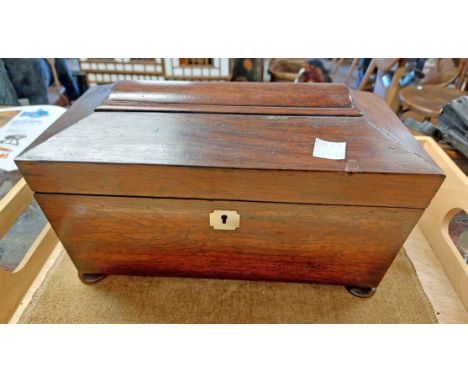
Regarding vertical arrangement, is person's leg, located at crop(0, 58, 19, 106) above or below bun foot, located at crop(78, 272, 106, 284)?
above

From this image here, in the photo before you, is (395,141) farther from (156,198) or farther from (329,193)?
(156,198)

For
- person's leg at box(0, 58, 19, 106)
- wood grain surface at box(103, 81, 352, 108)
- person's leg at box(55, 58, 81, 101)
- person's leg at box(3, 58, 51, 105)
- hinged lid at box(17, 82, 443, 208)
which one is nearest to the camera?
hinged lid at box(17, 82, 443, 208)

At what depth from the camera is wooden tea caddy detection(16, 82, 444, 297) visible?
601 mm

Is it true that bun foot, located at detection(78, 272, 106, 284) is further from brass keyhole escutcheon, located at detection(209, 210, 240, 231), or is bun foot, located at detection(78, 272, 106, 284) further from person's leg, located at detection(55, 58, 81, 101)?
person's leg, located at detection(55, 58, 81, 101)

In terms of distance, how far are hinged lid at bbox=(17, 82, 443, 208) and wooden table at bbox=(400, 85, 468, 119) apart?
A: 1077mm

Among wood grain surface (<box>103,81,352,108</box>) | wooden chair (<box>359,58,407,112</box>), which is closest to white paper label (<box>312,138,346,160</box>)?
wood grain surface (<box>103,81,352,108</box>)

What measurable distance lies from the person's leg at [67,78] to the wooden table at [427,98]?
197cm

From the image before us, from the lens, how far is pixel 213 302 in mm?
798

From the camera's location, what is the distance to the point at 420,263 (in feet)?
2.97

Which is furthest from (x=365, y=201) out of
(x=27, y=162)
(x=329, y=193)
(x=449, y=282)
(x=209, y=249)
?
(x=27, y=162)

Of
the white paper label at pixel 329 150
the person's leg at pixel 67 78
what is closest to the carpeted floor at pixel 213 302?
the white paper label at pixel 329 150

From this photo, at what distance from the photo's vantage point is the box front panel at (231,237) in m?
0.66

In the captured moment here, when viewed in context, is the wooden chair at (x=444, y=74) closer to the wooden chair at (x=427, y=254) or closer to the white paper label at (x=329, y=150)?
the wooden chair at (x=427, y=254)

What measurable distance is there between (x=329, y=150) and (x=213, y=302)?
17.8 inches
